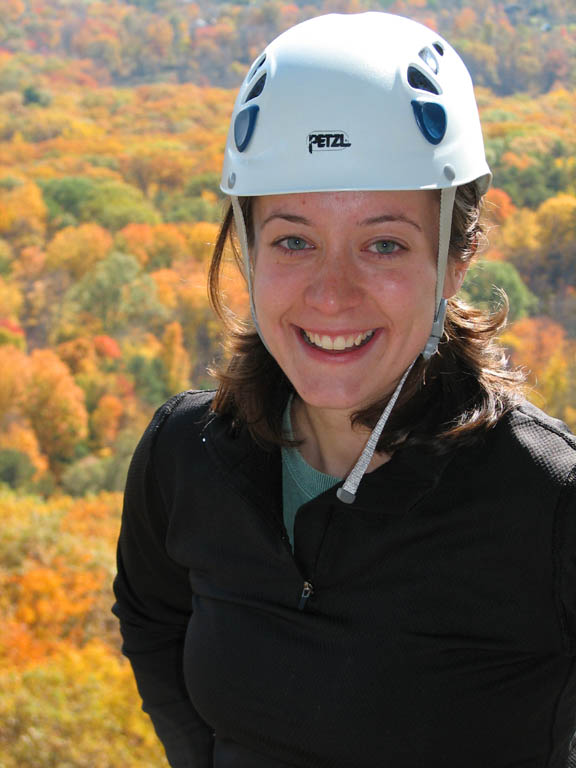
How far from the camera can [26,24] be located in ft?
241

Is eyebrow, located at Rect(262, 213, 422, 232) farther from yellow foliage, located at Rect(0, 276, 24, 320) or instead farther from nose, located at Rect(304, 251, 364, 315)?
yellow foliage, located at Rect(0, 276, 24, 320)

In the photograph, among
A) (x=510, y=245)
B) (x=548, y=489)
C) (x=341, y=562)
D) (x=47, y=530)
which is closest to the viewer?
(x=548, y=489)

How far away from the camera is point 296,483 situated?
1806mm

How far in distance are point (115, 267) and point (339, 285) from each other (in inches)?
1694

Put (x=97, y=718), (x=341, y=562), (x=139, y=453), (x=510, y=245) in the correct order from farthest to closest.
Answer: (x=510, y=245)
(x=97, y=718)
(x=139, y=453)
(x=341, y=562)

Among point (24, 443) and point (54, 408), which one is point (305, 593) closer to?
point (24, 443)

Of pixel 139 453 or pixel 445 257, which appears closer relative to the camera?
pixel 445 257

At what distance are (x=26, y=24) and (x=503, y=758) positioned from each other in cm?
8191

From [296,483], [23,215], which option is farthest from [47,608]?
[23,215]

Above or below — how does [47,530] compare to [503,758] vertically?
below

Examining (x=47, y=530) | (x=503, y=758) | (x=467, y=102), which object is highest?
(x=467, y=102)

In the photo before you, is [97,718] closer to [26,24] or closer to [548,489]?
[548,489]

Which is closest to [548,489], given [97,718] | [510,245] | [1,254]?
[97,718]

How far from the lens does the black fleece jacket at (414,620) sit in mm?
1452
